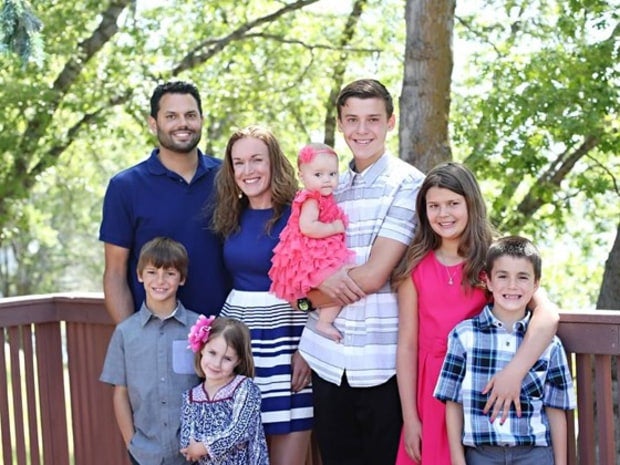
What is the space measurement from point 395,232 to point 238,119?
404 inches

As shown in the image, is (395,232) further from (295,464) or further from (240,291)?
(295,464)

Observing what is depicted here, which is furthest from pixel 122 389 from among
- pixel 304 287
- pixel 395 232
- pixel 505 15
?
pixel 505 15

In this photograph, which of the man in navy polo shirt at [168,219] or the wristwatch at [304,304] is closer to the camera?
the wristwatch at [304,304]

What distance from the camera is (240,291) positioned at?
12.5ft

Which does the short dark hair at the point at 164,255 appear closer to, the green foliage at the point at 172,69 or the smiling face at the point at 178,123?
the smiling face at the point at 178,123

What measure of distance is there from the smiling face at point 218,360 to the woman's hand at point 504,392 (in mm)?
994

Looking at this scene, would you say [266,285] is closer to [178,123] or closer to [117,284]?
[117,284]

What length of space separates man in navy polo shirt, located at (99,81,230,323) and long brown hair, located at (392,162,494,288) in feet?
3.19

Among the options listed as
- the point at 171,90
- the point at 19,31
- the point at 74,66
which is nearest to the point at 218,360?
the point at 171,90

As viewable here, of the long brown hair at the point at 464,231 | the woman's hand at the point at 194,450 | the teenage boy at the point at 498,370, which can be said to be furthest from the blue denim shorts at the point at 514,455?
the woman's hand at the point at 194,450

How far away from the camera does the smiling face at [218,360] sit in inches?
141

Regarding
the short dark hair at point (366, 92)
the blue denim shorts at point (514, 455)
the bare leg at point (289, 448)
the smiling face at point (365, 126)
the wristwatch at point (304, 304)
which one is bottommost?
the bare leg at point (289, 448)

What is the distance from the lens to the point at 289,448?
376 cm

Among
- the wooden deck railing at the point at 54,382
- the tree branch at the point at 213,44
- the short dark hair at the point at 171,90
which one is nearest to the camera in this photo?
the short dark hair at the point at 171,90
